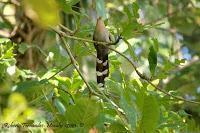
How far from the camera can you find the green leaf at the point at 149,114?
0.52 metres

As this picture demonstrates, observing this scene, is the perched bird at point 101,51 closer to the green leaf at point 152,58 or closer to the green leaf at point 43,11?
the green leaf at point 152,58

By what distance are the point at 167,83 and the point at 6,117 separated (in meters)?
1.32

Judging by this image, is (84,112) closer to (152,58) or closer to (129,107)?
(129,107)

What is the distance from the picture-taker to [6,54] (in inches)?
34.5

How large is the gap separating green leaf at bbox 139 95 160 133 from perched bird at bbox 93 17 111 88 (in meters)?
0.18

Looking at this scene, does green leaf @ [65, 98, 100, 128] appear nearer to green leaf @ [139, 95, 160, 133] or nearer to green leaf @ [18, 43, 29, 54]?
green leaf @ [139, 95, 160, 133]

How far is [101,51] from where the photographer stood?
0.74 metres

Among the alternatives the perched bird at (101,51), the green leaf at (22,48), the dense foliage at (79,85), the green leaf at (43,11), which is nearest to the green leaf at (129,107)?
the dense foliage at (79,85)

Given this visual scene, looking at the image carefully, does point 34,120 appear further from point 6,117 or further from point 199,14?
point 199,14

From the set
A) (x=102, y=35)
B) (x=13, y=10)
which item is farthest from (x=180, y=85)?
(x=102, y=35)

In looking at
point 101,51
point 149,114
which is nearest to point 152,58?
point 101,51

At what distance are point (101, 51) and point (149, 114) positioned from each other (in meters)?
0.22

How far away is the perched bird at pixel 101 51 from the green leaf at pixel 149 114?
0.59ft

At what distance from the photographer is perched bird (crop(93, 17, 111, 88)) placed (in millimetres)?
691
